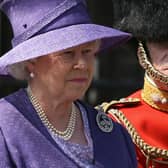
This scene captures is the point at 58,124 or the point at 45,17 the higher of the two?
the point at 45,17

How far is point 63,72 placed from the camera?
225 cm

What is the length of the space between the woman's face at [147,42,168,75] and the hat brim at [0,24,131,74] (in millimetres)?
508

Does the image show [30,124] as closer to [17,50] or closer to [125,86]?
[17,50]

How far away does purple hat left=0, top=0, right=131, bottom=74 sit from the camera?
2.22 metres

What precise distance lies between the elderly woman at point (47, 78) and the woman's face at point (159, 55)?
46cm

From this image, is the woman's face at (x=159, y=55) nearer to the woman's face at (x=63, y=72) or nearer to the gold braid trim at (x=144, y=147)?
the gold braid trim at (x=144, y=147)

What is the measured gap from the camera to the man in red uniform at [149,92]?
2.79m

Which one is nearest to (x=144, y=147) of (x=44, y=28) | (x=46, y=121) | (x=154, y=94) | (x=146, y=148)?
Answer: (x=146, y=148)

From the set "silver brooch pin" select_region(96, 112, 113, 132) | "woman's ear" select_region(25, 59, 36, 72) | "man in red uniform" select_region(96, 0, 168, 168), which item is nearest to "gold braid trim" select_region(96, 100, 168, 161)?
"man in red uniform" select_region(96, 0, 168, 168)

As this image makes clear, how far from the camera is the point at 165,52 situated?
279 centimetres

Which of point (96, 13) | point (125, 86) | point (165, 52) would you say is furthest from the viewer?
point (96, 13)

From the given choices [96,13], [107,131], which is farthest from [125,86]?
[107,131]

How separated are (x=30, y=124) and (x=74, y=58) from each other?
0.21 metres

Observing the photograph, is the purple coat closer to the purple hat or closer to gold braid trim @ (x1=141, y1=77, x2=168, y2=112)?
the purple hat
